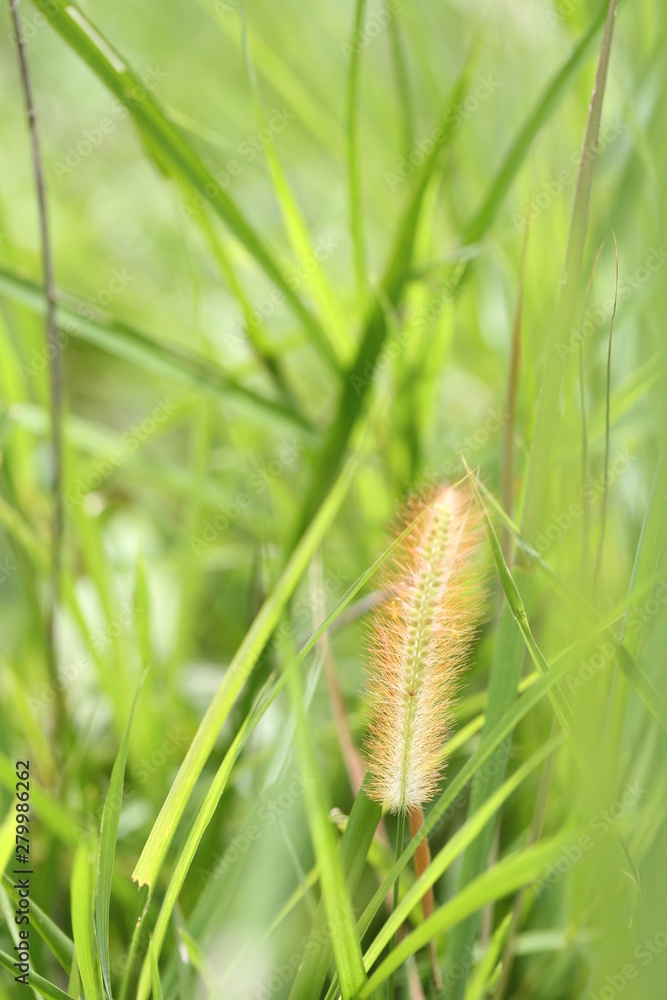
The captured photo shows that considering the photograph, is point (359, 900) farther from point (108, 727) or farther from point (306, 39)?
point (306, 39)

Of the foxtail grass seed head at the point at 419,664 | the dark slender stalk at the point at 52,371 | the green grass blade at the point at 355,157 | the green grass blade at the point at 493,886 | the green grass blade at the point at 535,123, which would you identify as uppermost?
the green grass blade at the point at 355,157

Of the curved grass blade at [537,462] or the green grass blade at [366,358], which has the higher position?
the green grass blade at [366,358]

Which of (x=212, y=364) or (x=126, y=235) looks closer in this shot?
(x=212, y=364)

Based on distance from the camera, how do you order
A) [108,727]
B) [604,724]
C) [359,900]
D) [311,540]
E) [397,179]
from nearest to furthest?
1. [604,724]
2. [311,540]
3. [359,900]
4. [108,727]
5. [397,179]

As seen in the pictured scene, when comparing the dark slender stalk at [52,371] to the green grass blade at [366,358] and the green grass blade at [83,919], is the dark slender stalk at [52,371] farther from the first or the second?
the green grass blade at [83,919]

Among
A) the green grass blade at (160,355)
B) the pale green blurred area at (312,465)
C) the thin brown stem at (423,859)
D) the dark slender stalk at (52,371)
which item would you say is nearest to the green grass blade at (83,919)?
the pale green blurred area at (312,465)

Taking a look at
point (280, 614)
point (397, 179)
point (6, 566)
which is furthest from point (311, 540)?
point (397, 179)
